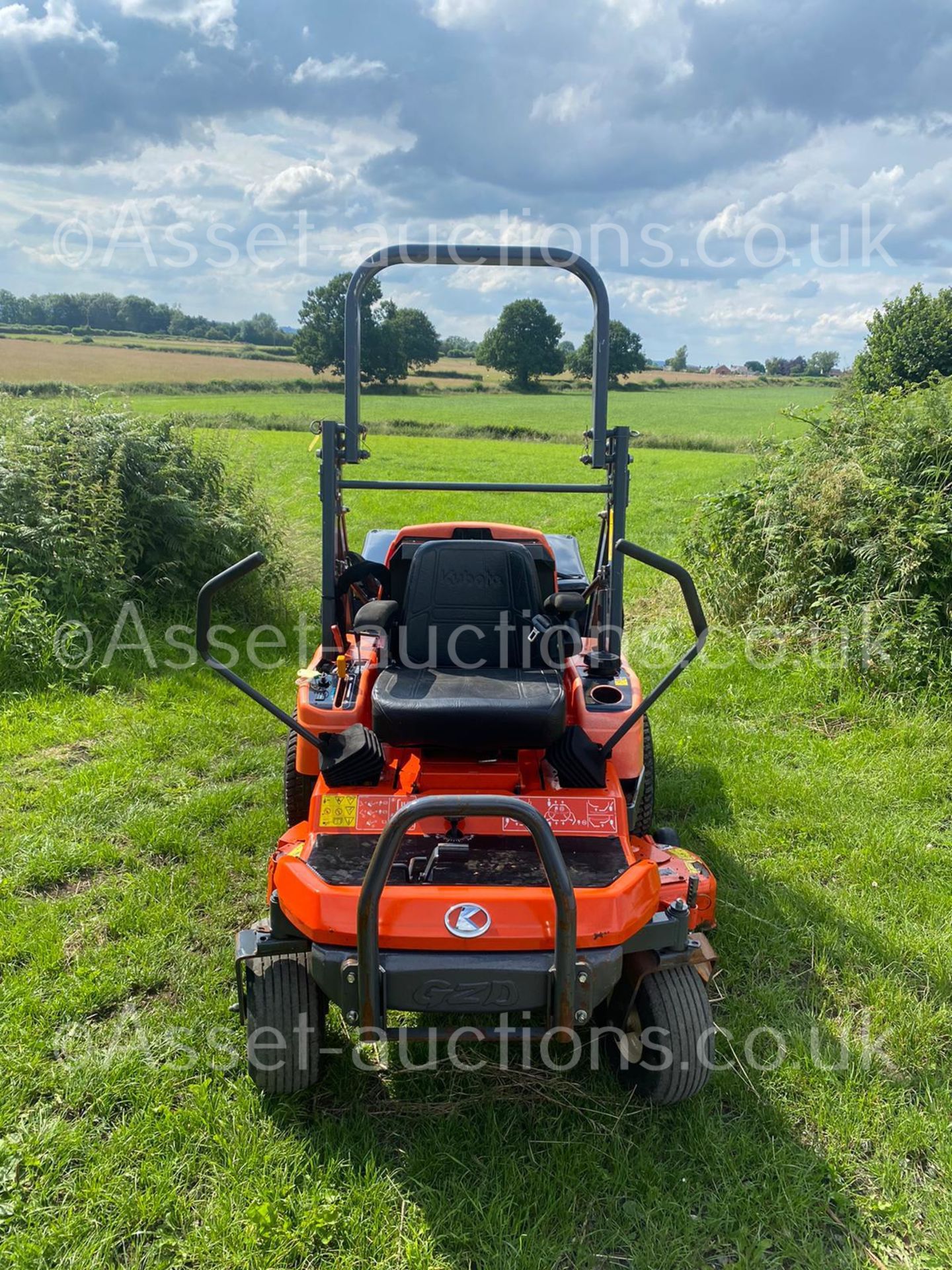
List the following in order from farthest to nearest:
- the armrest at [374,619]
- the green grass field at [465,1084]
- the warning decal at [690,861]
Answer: the armrest at [374,619] < the warning decal at [690,861] < the green grass field at [465,1084]

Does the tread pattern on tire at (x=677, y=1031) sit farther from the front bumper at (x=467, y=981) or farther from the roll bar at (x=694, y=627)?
the roll bar at (x=694, y=627)

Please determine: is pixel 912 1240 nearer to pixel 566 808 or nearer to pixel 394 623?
pixel 566 808

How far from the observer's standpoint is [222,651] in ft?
20.7

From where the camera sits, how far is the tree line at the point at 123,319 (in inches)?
1284

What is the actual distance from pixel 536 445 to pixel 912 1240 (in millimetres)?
22647

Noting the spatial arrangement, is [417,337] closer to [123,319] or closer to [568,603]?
[123,319]

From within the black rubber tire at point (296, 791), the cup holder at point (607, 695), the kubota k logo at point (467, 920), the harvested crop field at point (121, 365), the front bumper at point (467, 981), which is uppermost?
the harvested crop field at point (121, 365)

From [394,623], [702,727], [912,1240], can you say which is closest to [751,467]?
[702,727]

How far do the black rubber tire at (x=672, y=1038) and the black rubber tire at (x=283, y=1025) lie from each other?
3.07 ft

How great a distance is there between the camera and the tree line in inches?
1284

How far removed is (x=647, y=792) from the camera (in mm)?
3803

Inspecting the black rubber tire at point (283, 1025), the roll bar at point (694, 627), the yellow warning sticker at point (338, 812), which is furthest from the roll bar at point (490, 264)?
the black rubber tire at point (283, 1025)

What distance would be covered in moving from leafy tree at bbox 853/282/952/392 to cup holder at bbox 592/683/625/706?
70.5ft

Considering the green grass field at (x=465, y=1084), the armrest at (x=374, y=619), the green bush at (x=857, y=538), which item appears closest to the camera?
the green grass field at (x=465, y=1084)
